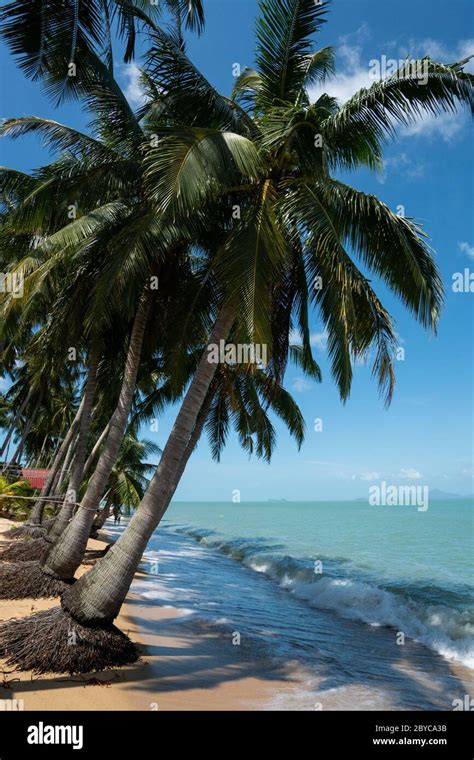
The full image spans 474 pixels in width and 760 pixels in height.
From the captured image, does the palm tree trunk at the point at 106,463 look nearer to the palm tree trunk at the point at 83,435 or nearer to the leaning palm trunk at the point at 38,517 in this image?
the palm tree trunk at the point at 83,435

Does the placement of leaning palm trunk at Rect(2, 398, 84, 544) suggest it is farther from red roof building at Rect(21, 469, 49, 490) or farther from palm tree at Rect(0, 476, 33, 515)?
A: red roof building at Rect(21, 469, 49, 490)

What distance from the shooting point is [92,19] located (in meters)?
6.51

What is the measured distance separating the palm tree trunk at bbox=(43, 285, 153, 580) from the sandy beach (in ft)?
Answer: 3.26

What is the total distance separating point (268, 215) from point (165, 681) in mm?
6496

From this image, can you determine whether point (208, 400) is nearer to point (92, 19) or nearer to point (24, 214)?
point (24, 214)

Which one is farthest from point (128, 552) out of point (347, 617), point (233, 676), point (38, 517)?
point (38, 517)

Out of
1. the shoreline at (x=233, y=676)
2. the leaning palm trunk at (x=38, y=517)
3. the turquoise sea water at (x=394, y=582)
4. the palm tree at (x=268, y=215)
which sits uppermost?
the palm tree at (x=268, y=215)

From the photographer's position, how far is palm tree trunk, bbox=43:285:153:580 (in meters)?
9.17

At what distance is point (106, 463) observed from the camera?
9180 millimetres

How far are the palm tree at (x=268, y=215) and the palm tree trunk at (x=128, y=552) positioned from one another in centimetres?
2

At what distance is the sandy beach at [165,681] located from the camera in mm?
5633
